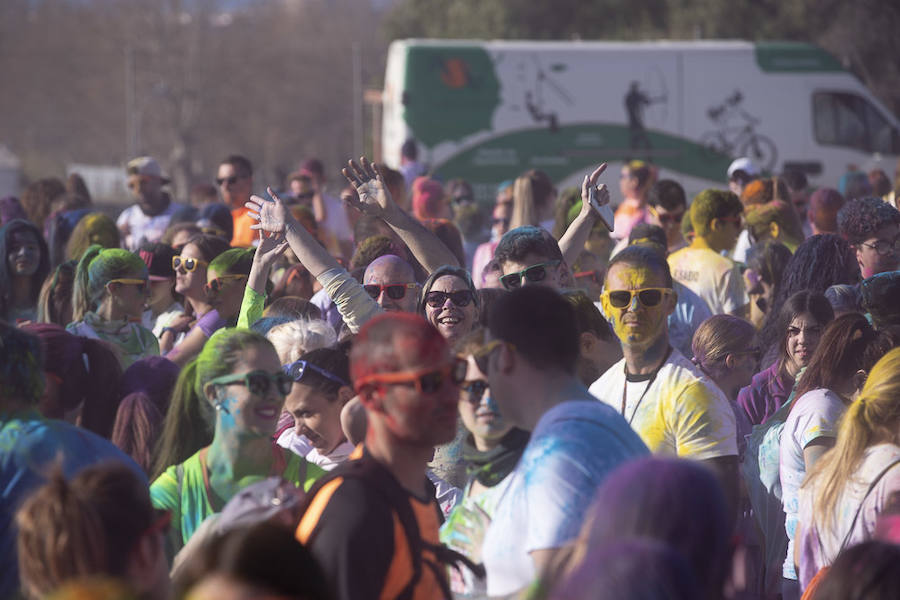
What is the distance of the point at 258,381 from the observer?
3791 mm

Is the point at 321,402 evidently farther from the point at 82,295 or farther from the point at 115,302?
the point at 82,295

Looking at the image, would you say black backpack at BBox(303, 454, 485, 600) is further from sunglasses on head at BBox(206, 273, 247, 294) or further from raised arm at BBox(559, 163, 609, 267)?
raised arm at BBox(559, 163, 609, 267)

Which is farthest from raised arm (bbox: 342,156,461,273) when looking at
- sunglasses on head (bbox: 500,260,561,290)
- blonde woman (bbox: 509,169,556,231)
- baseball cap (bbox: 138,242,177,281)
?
blonde woman (bbox: 509,169,556,231)

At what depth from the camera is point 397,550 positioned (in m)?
2.85

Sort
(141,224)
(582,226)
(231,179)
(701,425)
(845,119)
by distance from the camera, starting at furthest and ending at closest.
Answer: (845,119) → (141,224) → (231,179) → (582,226) → (701,425)

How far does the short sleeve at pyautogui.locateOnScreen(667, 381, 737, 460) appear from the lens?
4.42 m

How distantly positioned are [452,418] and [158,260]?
169 inches

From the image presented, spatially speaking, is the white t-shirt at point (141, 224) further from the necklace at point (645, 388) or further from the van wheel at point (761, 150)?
the van wheel at point (761, 150)

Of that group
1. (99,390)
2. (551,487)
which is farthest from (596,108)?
(551,487)

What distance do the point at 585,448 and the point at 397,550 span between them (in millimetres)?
518

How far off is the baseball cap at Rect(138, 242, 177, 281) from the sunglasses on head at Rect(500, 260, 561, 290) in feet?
7.40

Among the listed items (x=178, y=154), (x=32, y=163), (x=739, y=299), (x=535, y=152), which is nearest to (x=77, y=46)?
(x=32, y=163)

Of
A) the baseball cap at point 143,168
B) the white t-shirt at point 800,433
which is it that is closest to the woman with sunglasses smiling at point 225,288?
the white t-shirt at point 800,433

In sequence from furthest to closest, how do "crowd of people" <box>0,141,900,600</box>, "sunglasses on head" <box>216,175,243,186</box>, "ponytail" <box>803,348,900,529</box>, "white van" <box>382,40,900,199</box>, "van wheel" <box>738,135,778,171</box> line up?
1. "van wheel" <box>738,135,778,171</box>
2. "white van" <box>382,40,900,199</box>
3. "sunglasses on head" <box>216,175,243,186</box>
4. "ponytail" <box>803,348,900,529</box>
5. "crowd of people" <box>0,141,900,600</box>
